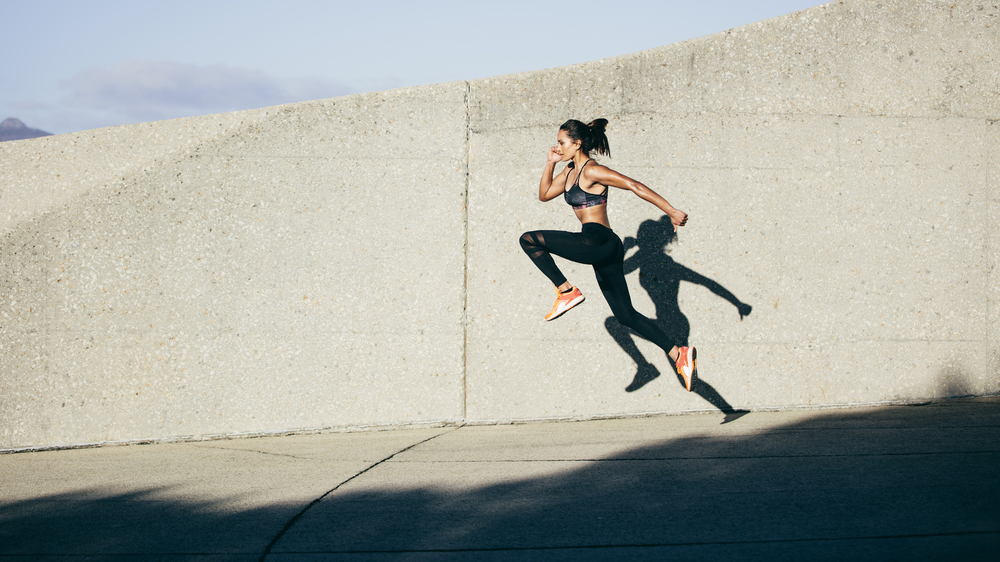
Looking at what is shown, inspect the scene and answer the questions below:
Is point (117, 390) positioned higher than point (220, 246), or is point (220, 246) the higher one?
point (220, 246)

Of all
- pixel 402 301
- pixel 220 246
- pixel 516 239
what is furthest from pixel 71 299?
pixel 516 239

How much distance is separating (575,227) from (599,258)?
2.16 feet

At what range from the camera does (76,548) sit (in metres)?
3.14

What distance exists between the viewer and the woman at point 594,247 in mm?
5016

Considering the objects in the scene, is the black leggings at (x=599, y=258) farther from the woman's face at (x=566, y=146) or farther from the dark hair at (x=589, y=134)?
the dark hair at (x=589, y=134)

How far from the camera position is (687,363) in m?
5.10

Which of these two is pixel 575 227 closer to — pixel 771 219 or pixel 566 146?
pixel 566 146

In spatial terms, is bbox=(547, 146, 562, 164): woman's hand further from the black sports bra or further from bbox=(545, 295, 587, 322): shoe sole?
bbox=(545, 295, 587, 322): shoe sole

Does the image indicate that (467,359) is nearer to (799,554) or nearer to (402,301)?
(402,301)

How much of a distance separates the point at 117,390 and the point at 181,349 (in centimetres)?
64

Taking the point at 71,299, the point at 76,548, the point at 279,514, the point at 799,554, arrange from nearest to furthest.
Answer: the point at 799,554 → the point at 76,548 → the point at 279,514 → the point at 71,299

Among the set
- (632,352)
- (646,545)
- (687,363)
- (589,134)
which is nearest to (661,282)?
(632,352)

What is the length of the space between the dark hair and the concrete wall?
0.16 m

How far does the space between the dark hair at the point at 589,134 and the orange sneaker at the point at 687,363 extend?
1.84 metres
